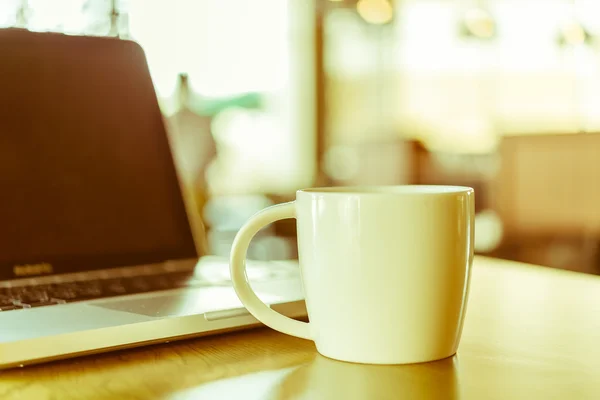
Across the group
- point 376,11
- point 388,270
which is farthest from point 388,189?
point 376,11

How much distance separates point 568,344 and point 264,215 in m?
0.20

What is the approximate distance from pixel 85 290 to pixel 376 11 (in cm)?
391

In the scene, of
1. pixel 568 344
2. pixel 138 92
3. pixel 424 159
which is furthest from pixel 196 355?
pixel 424 159

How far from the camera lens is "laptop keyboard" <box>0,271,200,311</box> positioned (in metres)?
0.43

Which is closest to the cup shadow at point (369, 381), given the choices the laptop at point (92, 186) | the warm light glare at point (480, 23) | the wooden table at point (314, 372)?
the wooden table at point (314, 372)

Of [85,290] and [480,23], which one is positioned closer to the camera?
[85,290]

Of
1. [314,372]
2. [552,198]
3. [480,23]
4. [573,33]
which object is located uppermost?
[480,23]

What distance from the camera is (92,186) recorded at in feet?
2.09

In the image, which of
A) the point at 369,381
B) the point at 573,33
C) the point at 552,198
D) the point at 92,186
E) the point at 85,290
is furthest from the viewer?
the point at 573,33

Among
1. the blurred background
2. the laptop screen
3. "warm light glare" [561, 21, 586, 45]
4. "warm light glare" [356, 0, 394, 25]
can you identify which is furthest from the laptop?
"warm light glare" [561, 21, 586, 45]

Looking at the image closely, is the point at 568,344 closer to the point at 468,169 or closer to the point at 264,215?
the point at 264,215

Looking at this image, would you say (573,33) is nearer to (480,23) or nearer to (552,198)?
(480,23)

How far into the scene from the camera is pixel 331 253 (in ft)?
1.12

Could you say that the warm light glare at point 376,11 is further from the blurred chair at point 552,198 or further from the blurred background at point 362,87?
the blurred chair at point 552,198
